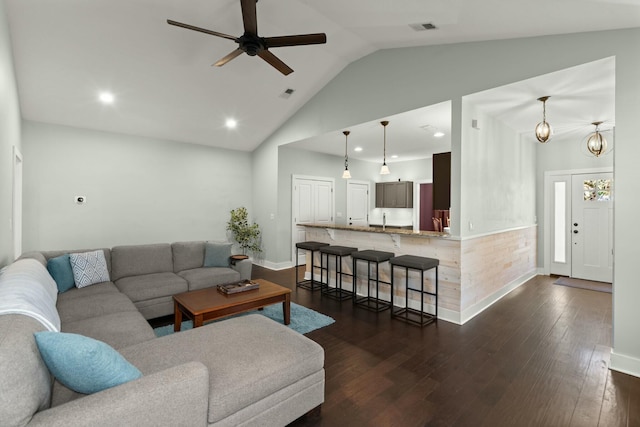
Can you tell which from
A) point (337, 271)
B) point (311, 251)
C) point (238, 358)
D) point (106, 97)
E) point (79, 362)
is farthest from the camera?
point (311, 251)

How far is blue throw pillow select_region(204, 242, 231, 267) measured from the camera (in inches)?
173

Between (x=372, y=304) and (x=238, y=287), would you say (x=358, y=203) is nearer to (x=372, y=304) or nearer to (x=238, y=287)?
(x=372, y=304)

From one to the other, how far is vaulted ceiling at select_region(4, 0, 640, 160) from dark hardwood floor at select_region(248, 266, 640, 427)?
115 inches

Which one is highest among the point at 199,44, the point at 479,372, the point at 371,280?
the point at 199,44

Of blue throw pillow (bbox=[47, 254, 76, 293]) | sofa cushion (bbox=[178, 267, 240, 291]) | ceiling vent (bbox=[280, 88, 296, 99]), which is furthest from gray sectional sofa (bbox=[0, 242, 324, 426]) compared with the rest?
ceiling vent (bbox=[280, 88, 296, 99])

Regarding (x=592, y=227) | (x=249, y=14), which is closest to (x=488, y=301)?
(x=592, y=227)

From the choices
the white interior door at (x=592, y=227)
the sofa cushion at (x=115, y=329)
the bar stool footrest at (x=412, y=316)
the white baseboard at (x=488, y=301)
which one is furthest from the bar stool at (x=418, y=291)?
the white interior door at (x=592, y=227)

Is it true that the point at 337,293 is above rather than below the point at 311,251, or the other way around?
below

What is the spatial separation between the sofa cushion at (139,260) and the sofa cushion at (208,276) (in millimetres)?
310

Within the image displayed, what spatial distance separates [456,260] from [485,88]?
1.97m

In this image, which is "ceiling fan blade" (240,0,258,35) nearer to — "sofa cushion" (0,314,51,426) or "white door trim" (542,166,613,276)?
"sofa cushion" (0,314,51,426)

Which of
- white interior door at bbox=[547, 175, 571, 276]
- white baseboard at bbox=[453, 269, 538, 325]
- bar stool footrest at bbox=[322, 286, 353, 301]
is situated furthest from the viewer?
white interior door at bbox=[547, 175, 571, 276]

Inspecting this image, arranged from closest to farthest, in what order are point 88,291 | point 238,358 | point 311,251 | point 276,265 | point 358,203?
point 238,358 → point 88,291 → point 311,251 → point 276,265 → point 358,203

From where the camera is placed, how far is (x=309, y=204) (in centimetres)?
690
